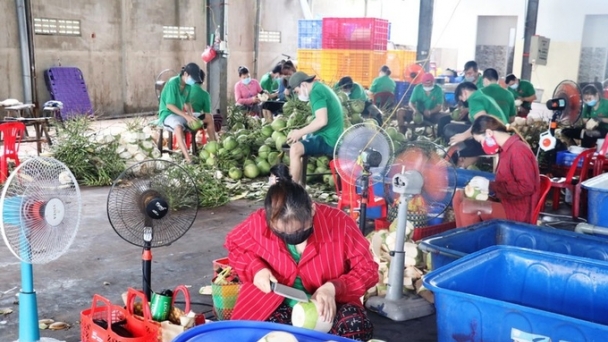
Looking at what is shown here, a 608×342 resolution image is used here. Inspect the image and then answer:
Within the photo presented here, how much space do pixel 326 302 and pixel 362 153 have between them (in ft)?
6.70

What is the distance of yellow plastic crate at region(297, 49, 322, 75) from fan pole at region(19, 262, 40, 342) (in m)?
11.4

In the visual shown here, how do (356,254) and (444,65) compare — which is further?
(444,65)

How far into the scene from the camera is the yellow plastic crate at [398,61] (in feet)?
47.7

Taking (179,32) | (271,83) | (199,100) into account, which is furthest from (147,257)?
(179,32)

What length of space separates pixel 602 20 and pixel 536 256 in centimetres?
1695

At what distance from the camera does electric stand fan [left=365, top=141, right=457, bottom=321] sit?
3.96 m

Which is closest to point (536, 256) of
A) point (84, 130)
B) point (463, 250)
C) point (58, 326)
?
point (463, 250)

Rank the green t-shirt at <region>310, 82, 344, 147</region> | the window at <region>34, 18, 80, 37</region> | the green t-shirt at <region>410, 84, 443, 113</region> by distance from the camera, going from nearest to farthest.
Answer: the green t-shirt at <region>310, 82, 344, 147</region> < the green t-shirt at <region>410, 84, 443, 113</region> < the window at <region>34, 18, 80, 37</region>

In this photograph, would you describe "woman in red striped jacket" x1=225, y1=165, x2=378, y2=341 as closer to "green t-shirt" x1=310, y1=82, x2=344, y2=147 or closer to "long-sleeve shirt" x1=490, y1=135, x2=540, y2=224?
"long-sleeve shirt" x1=490, y1=135, x2=540, y2=224

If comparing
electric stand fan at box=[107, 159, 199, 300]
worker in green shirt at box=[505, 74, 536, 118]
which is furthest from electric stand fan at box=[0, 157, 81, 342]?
worker in green shirt at box=[505, 74, 536, 118]

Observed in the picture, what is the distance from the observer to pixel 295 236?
2680 mm

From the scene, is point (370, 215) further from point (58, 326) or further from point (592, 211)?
point (58, 326)

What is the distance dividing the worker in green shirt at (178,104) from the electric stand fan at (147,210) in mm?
5465

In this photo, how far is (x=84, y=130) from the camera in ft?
27.5
